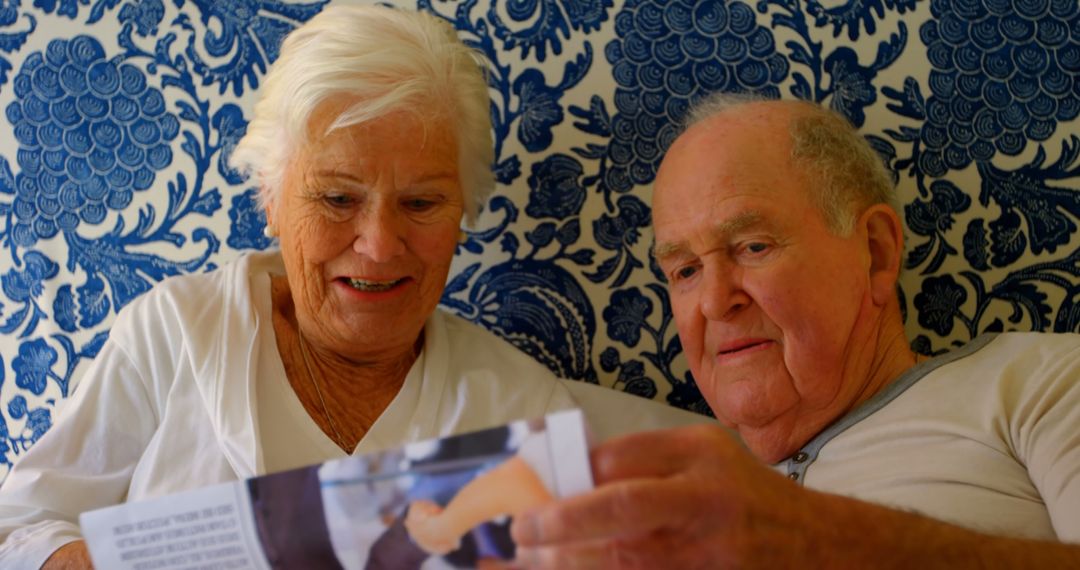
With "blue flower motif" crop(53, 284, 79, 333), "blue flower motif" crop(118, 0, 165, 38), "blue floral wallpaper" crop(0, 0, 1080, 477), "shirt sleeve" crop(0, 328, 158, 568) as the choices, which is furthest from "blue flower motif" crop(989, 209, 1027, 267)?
"blue flower motif" crop(53, 284, 79, 333)

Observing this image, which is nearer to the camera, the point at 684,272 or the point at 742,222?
the point at 742,222

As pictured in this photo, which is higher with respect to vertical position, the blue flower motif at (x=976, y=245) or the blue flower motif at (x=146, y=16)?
the blue flower motif at (x=146, y=16)

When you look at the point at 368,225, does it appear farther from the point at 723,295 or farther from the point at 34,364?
the point at 34,364

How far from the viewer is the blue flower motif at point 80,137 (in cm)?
184

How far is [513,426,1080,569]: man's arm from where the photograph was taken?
77 centimetres

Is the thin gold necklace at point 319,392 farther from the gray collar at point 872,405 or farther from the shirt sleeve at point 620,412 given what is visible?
the gray collar at point 872,405

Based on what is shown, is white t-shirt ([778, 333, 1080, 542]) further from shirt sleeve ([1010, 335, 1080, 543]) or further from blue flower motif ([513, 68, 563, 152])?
blue flower motif ([513, 68, 563, 152])

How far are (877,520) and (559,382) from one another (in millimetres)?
800

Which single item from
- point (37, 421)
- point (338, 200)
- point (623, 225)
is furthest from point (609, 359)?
point (37, 421)

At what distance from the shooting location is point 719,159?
4.78 ft

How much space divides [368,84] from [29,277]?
88cm

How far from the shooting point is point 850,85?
179 cm

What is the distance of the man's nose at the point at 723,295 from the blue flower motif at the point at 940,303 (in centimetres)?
54

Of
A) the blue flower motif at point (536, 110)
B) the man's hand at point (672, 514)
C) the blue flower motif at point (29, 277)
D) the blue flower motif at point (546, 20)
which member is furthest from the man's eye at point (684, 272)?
the blue flower motif at point (29, 277)
